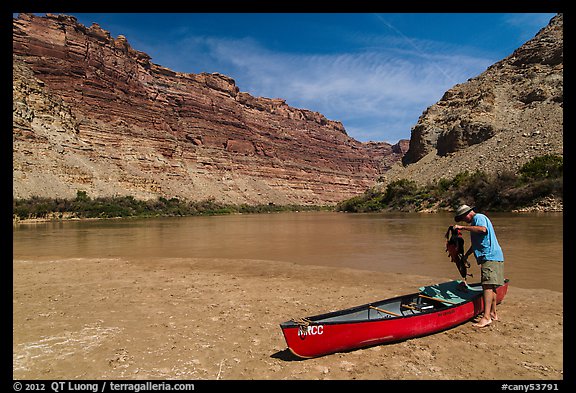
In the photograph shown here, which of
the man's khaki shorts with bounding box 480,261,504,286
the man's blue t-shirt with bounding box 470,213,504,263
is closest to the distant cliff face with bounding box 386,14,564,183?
the man's blue t-shirt with bounding box 470,213,504,263

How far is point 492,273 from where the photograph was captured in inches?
219

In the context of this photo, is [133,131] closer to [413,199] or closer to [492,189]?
[413,199]

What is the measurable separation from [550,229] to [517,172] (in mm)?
20624

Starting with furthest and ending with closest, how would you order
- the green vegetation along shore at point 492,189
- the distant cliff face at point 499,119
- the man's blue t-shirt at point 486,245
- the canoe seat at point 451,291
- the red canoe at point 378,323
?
the distant cliff face at point 499,119 → the green vegetation along shore at point 492,189 → the canoe seat at point 451,291 → the man's blue t-shirt at point 486,245 → the red canoe at point 378,323

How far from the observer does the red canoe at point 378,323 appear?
4.27 metres

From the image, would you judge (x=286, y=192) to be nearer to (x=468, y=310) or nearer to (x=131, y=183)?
(x=131, y=183)

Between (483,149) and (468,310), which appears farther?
(483,149)

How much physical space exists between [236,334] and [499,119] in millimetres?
52431

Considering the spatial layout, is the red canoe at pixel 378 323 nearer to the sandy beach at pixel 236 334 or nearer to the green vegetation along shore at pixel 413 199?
the sandy beach at pixel 236 334

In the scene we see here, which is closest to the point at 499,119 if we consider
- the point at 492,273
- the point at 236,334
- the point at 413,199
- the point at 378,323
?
the point at 413,199

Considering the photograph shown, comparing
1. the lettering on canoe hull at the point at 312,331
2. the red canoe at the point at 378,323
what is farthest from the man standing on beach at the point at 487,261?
the lettering on canoe hull at the point at 312,331

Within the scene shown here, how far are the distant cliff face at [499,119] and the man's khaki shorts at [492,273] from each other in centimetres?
3659

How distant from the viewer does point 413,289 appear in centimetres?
778

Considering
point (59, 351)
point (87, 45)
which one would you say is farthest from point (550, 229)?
point (87, 45)
